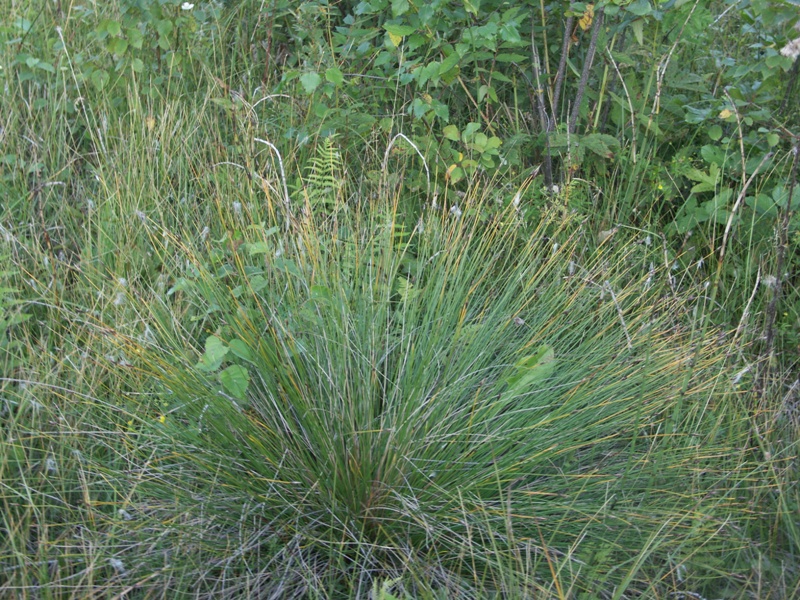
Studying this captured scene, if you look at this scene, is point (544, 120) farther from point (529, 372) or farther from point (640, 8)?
point (529, 372)

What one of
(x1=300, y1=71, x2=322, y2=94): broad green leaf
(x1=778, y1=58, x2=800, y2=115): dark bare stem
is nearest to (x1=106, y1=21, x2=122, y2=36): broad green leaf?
(x1=300, y1=71, x2=322, y2=94): broad green leaf

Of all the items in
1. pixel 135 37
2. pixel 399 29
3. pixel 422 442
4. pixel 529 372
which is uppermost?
pixel 399 29

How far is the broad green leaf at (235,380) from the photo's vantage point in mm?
1766

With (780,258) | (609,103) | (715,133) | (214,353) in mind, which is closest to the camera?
(214,353)

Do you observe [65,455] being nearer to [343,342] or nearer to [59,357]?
[59,357]

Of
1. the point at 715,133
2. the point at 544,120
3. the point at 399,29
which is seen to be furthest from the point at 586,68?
the point at 399,29

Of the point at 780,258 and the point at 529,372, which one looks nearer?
the point at 529,372

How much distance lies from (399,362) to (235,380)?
40 centimetres

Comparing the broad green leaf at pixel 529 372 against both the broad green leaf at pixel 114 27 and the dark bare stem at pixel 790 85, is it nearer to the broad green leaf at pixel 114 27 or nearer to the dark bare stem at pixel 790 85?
the dark bare stem at pixel 790 85

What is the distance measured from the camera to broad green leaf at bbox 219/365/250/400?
1766 mm

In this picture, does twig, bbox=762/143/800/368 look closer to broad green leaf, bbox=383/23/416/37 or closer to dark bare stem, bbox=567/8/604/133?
dark bare stem, bbox=567/8/604/133

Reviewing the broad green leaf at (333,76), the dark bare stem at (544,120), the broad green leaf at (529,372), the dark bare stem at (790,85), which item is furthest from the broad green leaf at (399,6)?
the dark bare stem at (790,85)

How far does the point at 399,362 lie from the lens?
1.93 metres

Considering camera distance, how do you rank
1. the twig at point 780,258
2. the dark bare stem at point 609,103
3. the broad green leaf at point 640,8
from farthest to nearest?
the dark bare stem at point 609,103
the broad green leaf at point 640,8
the twig at point 780,258
